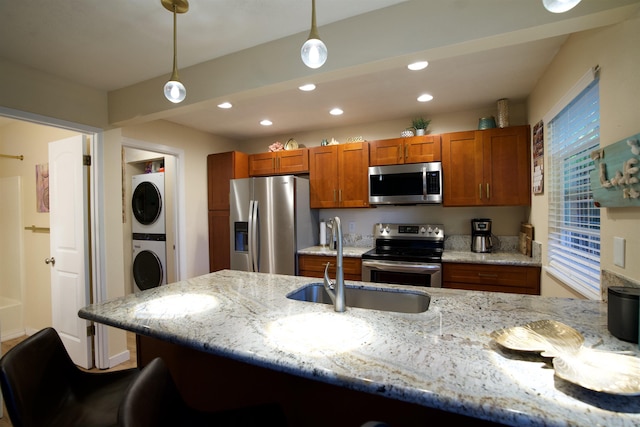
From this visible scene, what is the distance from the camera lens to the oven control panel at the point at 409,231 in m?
3.36

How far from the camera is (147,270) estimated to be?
4.06m

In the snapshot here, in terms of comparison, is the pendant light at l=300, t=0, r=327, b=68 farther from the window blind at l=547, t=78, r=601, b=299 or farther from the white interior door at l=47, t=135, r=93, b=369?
the white interior door at l=47, t=135, r=93, b=369

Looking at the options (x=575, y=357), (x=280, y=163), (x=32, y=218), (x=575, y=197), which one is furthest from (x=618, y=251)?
(x=32, y=218)

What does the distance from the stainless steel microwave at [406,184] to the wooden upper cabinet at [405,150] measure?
7cm

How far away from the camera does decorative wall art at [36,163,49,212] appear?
319 cm

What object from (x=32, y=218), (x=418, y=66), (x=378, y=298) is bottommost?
(x=378, y=298)

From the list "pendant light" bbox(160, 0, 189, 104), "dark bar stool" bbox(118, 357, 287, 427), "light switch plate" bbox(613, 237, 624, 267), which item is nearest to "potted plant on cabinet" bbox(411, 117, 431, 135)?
"light switch plate" bbox(613, 237, 624, 267)

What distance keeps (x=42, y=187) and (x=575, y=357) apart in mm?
4419

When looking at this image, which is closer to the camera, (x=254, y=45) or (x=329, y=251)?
(x=254, y=45)

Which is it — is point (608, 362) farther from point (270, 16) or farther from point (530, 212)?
point (530, 212)

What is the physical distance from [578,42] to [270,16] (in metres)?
1.74

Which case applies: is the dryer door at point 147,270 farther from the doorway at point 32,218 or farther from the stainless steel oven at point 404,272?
the stainless steel oven at point 404,272

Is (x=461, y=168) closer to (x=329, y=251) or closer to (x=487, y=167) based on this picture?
(x=487, y=167)

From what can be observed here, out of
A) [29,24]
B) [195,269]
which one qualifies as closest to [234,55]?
[29,24]
